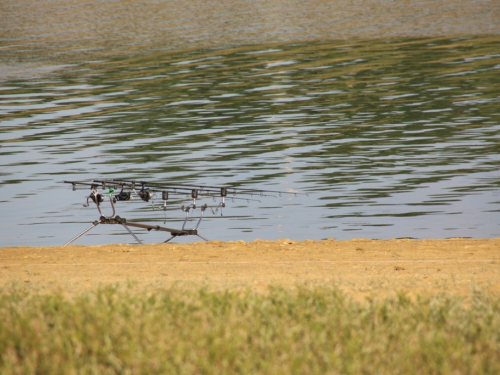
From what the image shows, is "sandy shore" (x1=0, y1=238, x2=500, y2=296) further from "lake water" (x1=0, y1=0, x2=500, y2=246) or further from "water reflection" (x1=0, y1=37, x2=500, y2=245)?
"water reflection" (x1=0, y1=37, x2=500, y2=245)

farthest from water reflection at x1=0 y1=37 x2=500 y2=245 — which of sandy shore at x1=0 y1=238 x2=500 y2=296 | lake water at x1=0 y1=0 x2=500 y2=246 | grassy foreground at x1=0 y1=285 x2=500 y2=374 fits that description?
grassy foreground at x1=0 y1=285 x2=500 y2=374

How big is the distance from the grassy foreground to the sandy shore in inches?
31.1

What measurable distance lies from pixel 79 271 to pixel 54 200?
9.20 meters

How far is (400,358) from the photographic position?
675 centimetres

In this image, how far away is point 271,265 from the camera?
1149 centimetres

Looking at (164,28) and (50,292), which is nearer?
(50,292)

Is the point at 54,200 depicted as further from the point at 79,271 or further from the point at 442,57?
the point at 442,57

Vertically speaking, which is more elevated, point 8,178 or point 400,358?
point 400,358

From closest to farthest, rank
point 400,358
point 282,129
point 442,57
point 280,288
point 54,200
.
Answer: point 400,358 < point 280,288 < point 54,200 < point 282,129 < point 442,57

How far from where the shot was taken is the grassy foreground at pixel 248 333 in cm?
672

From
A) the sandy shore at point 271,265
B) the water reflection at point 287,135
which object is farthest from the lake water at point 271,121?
the sandy shore at point 271,265

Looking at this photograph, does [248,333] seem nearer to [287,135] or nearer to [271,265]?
[271,265]

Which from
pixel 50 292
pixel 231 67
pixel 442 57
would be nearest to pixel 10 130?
pixel 231 67

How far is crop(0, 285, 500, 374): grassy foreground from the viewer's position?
6.72m
